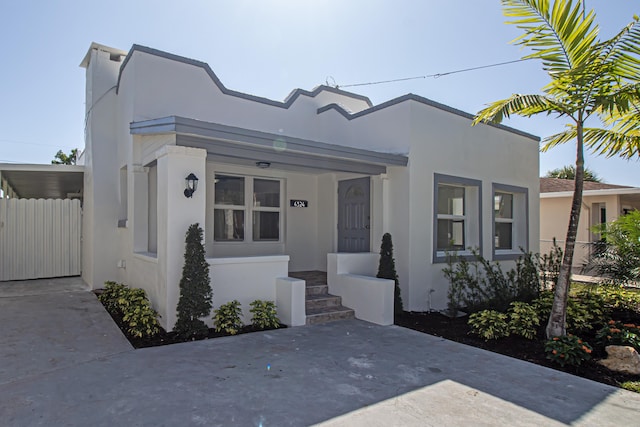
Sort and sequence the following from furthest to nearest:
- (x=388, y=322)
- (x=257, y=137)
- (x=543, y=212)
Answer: (x=543, y=212) → (x=388, y=322) → (x=257, y=137)

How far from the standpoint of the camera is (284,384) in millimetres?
4000

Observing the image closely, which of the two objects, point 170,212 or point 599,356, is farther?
point 170,212

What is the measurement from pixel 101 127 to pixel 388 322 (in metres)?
7.58

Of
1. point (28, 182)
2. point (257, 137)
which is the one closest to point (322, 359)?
point (257, 137)

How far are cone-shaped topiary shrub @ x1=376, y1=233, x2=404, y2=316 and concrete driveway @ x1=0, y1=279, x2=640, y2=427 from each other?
132 centimetres

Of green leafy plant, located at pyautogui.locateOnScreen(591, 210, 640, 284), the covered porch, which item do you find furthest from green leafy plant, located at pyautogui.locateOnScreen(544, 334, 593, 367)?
green leafy plant, located at pyautogui.locateOnScreen(591, 210, 640, 284)

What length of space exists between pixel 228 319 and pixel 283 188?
13.1ft

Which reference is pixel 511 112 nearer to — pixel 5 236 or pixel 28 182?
pixel 5 236

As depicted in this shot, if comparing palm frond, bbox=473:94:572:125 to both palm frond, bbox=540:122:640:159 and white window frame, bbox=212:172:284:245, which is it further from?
white window frame, bbox=212:172:284:245

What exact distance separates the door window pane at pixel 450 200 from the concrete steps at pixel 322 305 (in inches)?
118

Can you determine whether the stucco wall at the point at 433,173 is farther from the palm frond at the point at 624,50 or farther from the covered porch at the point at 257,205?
the palm frond at the point at 624,50

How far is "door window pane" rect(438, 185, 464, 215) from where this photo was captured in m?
8.50

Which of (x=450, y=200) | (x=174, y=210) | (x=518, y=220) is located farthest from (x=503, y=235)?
(x=174, y=210)

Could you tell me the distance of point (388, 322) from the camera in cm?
663
